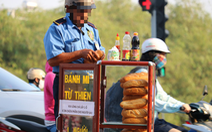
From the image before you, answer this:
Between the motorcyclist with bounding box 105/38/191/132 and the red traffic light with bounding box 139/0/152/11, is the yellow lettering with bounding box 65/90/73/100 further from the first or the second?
the red traffic light with bounding box 139/0/152/11

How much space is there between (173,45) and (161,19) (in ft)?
30.7

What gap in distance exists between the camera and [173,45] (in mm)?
15938

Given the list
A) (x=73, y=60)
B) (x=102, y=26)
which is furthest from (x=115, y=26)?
(x=73, y=60)

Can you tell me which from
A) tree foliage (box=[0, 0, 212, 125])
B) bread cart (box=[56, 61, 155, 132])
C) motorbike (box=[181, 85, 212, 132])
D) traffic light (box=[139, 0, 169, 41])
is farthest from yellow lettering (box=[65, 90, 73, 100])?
tree foliage (box=[0, 0, 212, 125])

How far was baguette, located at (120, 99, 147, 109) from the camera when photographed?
250cm

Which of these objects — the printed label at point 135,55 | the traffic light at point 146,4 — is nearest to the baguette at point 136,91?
the printed label at point 135,55

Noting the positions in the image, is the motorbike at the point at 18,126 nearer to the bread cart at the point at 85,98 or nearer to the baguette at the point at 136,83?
the bread cart at the point at 85,98

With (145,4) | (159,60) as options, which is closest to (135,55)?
(159,60)

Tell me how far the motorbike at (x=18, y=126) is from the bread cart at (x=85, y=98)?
665 millimetres

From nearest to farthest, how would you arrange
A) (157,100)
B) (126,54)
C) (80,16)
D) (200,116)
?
(80,16) → (126,54) → (200,116) → (157,100)

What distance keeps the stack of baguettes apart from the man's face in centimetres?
69

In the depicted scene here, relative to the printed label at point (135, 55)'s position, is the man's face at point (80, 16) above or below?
above

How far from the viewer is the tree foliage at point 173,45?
14547 millimetres

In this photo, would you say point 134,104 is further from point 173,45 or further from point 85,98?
point 173,45
